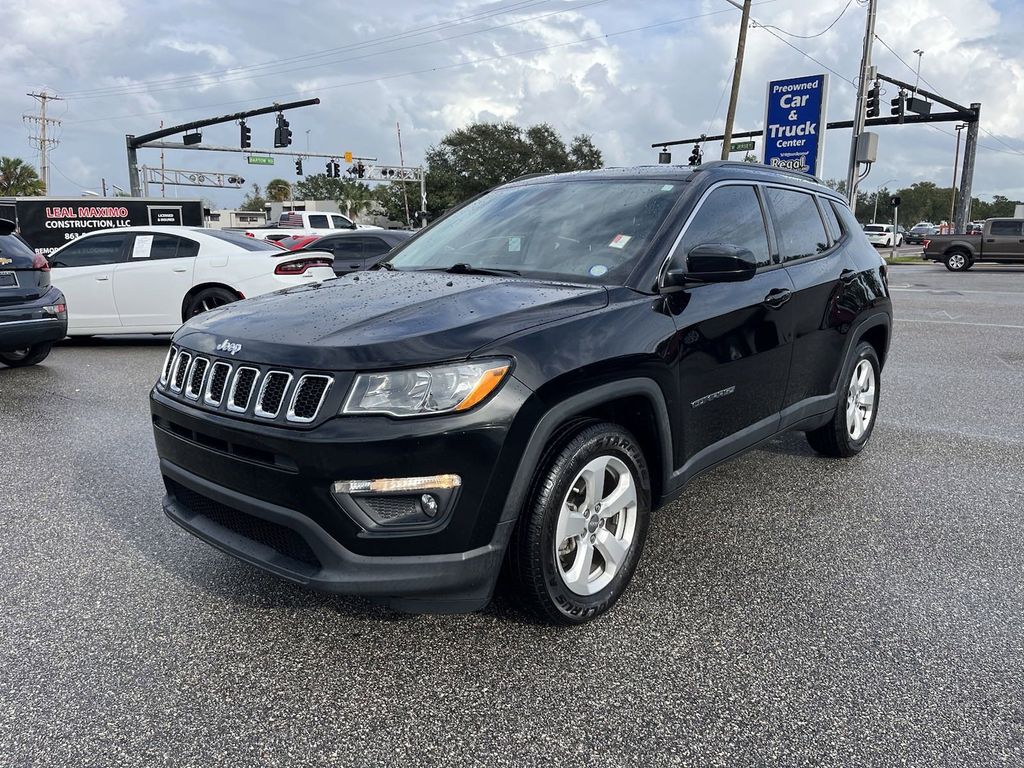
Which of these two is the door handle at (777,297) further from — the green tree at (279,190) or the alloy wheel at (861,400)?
the green tree at (279,190)

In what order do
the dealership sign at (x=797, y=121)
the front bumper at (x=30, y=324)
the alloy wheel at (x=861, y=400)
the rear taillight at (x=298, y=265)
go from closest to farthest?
the alloy wheel at (x=861, y=400) < the front bumper at (x=30, y=324) < the rear taillight at (x=298, y=265) < the dealership sign at (x=797, y=121)

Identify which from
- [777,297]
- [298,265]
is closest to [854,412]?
[777,297]

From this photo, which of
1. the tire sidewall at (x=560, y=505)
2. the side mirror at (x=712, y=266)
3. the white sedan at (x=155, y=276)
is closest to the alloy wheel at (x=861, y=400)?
the side mirror at (x=712, y=266)

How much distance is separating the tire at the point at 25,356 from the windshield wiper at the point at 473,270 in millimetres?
6715

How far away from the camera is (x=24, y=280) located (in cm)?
791

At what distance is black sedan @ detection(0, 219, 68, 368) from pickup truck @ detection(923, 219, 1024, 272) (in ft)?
90.4

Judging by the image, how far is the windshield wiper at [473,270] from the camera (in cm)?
359

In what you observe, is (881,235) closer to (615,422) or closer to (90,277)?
(90,277)

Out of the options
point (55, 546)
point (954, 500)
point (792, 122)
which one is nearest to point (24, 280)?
point (55, 546)

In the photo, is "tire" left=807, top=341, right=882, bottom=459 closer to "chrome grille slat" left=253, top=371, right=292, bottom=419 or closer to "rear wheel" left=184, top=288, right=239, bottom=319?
"chrome grille slat" left=253, top=371, right=292, bottom=419

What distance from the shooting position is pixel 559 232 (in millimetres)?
3750

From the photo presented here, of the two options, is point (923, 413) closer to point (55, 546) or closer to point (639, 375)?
point (639, 375)

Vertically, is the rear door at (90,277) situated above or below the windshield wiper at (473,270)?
below

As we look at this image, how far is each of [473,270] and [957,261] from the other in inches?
1130
